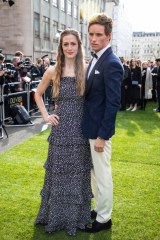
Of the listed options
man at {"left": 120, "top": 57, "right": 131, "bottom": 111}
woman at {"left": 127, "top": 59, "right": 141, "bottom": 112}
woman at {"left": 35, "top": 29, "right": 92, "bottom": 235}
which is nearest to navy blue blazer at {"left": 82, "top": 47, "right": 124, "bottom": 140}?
woman at {"left": 35, "top": 29, "right": 92, "bottom": 235}

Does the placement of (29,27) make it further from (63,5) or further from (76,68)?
(76,68)

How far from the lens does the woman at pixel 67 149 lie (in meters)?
2.73

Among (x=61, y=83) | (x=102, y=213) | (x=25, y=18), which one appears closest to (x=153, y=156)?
(x=102, y=213)

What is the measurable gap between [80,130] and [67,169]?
43cm

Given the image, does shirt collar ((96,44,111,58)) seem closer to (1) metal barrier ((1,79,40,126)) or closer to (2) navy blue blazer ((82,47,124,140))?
(2) navy blue blazer ((82,47,124,140))

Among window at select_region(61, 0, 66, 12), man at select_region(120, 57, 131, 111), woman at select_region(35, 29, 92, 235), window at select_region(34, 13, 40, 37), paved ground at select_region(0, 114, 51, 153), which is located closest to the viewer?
woman at select_region(35, 29, 92, 235)

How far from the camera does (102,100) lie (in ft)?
8.64

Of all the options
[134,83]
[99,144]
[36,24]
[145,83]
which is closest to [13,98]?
[134,83]

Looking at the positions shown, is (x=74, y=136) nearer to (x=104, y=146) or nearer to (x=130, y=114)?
(x=104, y=146)

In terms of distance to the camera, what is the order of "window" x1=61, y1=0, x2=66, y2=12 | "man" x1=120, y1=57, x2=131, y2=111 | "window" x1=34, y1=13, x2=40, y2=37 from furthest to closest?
"window" x1=61, y1=0, x2=66, y2=12
"window" x1=34, y1=13, x2=40, y2=37
"man" x1=120, y1=57, x2=131, y2=111

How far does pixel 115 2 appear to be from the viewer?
74.4m

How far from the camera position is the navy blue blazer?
2496 millimetres

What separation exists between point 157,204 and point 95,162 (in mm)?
1389

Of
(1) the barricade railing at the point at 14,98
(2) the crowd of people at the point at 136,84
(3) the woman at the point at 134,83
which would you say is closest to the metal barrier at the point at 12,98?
(1) the barricade railing at the point at 14,98
